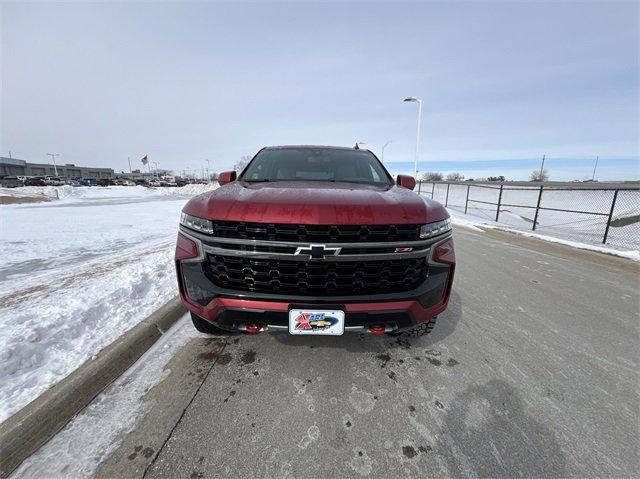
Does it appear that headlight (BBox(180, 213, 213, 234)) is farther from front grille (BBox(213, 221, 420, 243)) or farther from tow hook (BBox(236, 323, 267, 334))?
tow hook (BBox(236, 323, 267, 334))

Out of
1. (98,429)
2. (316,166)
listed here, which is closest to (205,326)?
(98,429)

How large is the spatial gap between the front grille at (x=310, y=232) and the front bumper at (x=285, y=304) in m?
0.33

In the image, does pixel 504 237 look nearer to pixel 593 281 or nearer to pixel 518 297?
pixel 593 281

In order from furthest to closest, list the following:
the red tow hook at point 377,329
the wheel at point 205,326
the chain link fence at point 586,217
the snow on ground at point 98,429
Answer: the chain link fence at point 586,217 → the wheel at point 205,326 → the red tow hook at point 377,329 → the snow on ground at point 98,429

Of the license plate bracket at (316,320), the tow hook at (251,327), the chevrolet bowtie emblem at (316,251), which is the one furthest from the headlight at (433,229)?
the tow hook at (251,327)

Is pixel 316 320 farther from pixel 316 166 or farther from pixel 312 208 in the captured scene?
pixel 316 166

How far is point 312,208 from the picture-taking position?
5.95 feet

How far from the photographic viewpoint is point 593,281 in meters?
4.41

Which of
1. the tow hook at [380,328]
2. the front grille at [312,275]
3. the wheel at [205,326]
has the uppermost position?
the front grille at [312,275]

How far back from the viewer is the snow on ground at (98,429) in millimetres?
1452

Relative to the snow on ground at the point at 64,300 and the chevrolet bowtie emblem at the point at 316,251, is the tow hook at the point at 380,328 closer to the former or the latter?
the chevrolet bowtie emblem at the point at 316,251

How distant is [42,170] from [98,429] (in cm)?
12071

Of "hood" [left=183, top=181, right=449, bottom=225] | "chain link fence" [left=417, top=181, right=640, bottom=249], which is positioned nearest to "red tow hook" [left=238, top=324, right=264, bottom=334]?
"hood" [left=183, top=181, right=449, bottom=225]

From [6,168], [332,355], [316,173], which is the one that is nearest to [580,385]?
[332,355]
